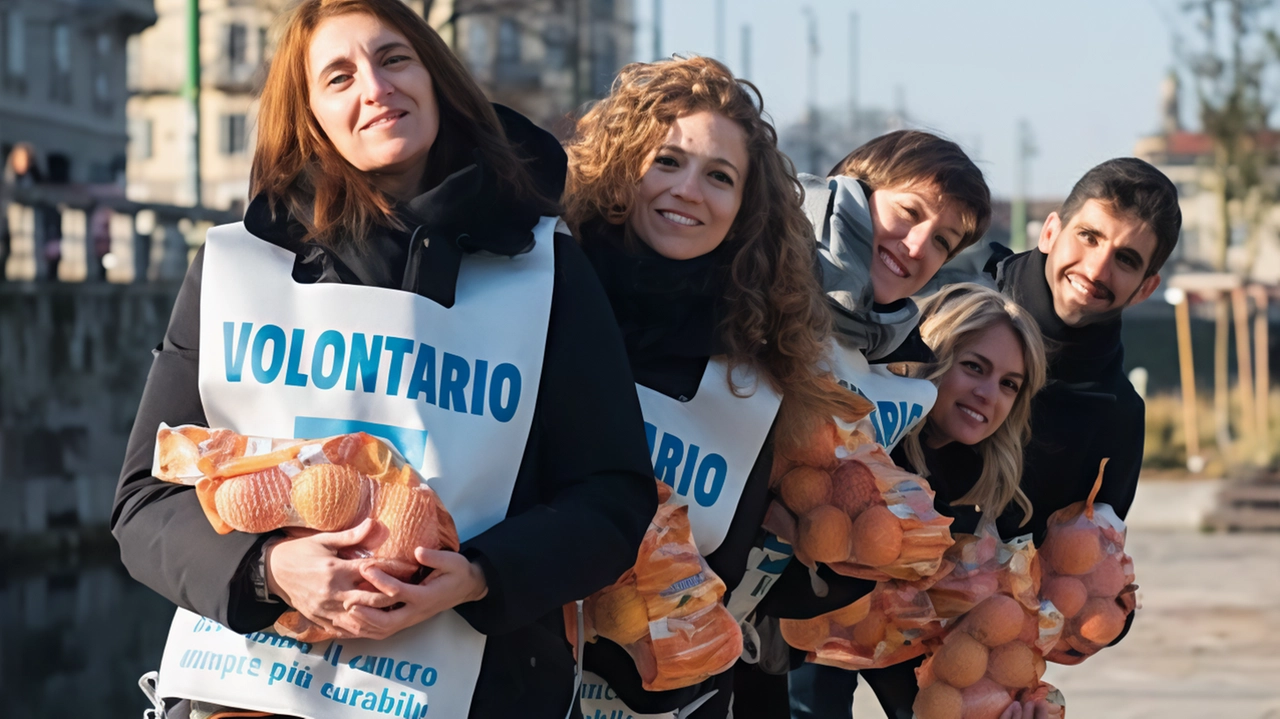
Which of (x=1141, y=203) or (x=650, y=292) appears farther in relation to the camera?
(x=1141, y=203)

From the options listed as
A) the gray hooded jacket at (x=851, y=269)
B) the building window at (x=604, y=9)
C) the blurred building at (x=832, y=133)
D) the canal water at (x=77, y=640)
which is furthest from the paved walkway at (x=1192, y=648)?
the building window at (x=604, y=9)

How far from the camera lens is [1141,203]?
3.76m

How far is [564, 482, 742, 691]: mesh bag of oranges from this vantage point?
279 cm

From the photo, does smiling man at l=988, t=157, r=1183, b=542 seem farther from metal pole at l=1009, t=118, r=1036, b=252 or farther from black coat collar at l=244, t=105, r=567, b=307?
metal pole at l=1009, t=118, r=1036, b=252

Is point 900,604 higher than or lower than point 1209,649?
higher

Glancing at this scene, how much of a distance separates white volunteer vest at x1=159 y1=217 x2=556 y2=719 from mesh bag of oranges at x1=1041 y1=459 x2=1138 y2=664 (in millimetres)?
1788

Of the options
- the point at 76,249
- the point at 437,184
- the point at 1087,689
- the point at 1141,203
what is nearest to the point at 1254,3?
the point at 76,249

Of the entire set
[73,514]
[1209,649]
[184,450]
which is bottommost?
[73,514]

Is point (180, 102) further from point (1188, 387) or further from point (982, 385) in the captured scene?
point (982, 385)

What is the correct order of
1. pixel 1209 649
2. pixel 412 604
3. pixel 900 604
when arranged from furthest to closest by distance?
pixel 1209 649, pixel 900 604, pixel 412 604

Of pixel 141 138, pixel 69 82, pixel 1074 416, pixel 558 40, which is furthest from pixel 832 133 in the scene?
pixel 1074 416

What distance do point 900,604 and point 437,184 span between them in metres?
1.56

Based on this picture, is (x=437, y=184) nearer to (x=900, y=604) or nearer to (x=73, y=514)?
(x=900, y=604)

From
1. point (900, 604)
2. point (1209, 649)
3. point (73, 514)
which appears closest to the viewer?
point (900, 604)
